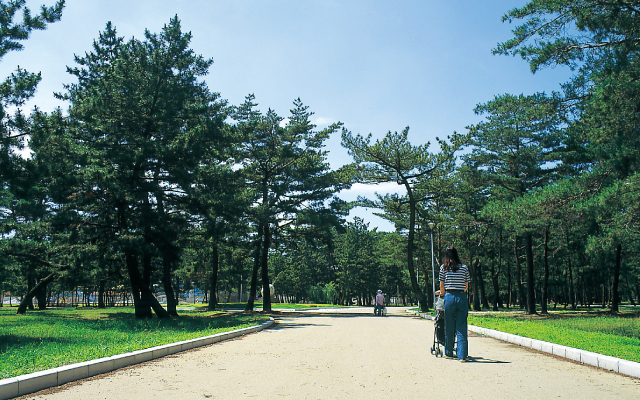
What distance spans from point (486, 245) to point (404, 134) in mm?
20438

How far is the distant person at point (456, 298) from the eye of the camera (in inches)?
319

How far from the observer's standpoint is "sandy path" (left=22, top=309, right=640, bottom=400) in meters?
5.59

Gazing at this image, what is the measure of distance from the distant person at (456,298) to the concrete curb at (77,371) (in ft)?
18.9

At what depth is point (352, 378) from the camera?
6688 millimetres

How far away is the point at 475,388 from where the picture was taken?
5859mm

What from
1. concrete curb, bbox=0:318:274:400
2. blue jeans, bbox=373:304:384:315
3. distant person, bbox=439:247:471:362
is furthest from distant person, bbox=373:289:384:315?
distant person, bbox=439:247:471:362

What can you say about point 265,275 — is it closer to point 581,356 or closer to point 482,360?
point 482,360

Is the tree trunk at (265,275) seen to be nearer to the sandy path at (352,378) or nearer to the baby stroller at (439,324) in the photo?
the sandy path at (352,378)

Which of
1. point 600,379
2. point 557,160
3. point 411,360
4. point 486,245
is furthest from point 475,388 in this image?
point 486,245

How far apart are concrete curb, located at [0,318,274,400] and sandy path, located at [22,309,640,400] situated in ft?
0.77

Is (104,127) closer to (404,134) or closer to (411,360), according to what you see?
(411,360)

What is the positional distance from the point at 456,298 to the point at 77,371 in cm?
638

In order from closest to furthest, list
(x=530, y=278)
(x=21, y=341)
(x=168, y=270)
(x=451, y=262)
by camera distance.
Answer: (x=451, y=262), (x=21, y=341), (x=168, y=270), (x=530, y=278)

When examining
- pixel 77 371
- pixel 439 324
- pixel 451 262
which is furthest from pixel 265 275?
pixel 77 371
